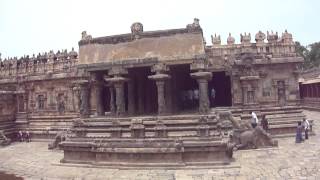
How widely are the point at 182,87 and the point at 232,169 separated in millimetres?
11773

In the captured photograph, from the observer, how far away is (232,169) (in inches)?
476

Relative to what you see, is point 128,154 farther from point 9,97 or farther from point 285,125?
point 9,97

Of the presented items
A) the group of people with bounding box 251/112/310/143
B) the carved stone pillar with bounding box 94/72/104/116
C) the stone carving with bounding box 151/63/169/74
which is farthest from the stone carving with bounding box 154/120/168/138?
the group of people with bounding box 251/112/310/143

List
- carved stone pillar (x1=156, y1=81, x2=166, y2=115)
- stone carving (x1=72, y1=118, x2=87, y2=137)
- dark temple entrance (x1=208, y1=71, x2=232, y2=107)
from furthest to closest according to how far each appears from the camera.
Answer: dark temple entrance (x1=208, y1=71, x2=232, y2=107)
stone carving (x1=72, y1=118, x2=87, y2=137)
carved stone pillar (x1=156, y1=81, x2=166, y2=115)

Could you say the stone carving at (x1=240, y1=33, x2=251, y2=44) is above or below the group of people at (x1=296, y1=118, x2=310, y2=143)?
above

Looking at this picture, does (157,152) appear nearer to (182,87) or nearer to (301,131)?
(301,131)

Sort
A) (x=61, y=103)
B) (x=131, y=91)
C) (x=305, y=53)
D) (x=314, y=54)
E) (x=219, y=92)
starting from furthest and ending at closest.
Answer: (x=305, y=53), (x=314, y=54), (x=219, y=92), (x=61, y=103), (x=131, y=91)

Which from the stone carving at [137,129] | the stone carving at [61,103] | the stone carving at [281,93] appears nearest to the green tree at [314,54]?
the stone carving at [281,93]

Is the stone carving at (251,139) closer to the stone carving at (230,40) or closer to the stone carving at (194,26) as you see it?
the stone carving at (194,26)

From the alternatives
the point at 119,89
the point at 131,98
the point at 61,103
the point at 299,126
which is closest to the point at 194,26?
the point at 119,89

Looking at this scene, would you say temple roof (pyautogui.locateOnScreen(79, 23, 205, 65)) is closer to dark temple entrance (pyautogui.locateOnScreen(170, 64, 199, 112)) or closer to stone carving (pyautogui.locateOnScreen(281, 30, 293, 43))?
dark temple entrance (pyautogui.locateOnScreen(170, 64, 199, 112))

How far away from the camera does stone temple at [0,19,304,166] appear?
43.0 feet

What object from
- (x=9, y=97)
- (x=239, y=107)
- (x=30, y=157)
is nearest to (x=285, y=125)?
(x=239, y=107)

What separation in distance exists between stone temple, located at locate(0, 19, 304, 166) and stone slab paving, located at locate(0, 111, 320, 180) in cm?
58
